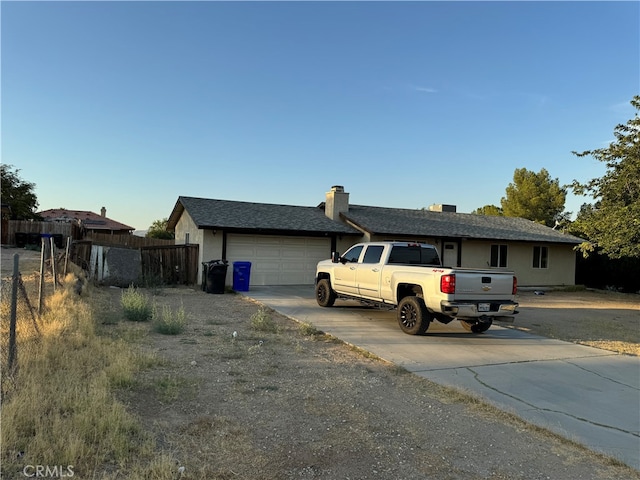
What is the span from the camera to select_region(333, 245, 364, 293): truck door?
11695 mm

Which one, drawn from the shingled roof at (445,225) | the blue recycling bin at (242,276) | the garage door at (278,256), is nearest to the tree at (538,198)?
the shingled roof at (445,225)

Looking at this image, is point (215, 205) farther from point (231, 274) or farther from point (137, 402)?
point (137, 402)

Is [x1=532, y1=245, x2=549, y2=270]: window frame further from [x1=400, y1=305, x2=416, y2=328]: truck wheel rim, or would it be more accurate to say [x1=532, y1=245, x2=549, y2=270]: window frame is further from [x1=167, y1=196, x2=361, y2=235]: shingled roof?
[x1=400, y1=305, x2=416, y2=328]: truck wheel rim

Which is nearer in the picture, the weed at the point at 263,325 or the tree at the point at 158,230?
the weed at the point at 263,325

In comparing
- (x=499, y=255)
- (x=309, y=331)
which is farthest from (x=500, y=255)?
(x=309, y=331)

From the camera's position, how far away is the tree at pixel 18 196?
133 ft

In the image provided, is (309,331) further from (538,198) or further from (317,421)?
(538,198)

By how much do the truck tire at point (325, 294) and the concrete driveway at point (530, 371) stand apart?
1.41 meters

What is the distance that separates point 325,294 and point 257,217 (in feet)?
26.0

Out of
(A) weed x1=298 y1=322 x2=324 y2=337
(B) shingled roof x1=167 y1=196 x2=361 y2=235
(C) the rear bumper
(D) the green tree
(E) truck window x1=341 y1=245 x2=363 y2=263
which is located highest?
(D) the green tree

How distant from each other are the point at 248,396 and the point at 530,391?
370 centimetres

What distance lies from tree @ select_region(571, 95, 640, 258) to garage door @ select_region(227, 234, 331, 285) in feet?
35.1

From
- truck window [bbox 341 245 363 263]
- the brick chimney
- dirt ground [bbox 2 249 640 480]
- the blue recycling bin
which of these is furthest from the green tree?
dirt ground [bbox 2 249 640 480]

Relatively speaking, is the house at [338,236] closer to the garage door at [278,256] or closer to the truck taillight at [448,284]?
the garage door at [278,256]
